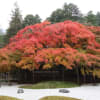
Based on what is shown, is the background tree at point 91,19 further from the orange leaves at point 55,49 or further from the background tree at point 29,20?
the orange leaves at point 55,49

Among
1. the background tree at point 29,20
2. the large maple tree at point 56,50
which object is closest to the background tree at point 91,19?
the background tree at point 29,20

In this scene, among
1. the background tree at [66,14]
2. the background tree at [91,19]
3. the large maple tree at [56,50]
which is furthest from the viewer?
the background tree at [66,14]

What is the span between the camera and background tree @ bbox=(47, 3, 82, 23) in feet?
78.6

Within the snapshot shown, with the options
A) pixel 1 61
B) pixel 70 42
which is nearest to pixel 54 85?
pixel 70 42

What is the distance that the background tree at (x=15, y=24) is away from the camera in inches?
928

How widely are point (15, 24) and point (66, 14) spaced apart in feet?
28.4

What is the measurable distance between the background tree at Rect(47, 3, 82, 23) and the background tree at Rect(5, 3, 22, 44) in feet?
17.5

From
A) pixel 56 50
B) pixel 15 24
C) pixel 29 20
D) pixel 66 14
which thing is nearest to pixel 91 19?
pixel 66 14

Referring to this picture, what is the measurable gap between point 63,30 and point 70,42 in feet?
3.84

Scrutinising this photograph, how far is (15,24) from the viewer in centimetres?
2555

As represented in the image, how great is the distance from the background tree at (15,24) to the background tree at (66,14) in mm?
5329

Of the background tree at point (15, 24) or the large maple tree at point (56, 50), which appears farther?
the background tree at point (15, 24)

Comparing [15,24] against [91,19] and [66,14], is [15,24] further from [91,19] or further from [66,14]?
[91,19]

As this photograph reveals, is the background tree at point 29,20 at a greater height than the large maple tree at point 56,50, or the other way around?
the background tree at point 29,20
